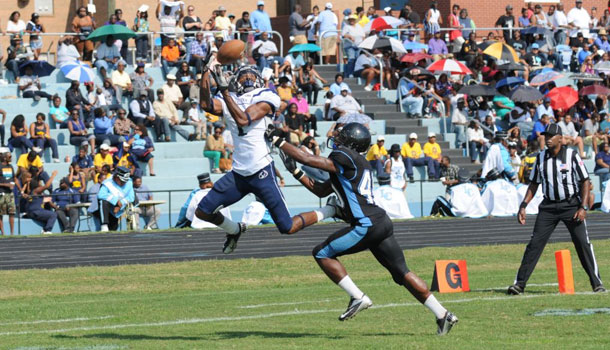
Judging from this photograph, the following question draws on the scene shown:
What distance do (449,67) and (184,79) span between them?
22.4ft

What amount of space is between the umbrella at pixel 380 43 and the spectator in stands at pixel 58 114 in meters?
8.61

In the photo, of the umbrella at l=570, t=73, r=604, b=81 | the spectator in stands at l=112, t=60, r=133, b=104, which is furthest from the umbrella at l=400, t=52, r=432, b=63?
the spectator in stands at l=112, t=60, r=133, b=104

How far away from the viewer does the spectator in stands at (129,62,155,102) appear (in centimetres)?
2770

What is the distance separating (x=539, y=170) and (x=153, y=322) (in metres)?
4.43

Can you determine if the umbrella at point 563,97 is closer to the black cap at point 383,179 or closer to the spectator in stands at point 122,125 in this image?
the black cap at point 383,179

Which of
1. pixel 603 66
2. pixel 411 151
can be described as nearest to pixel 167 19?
pixel 411 151

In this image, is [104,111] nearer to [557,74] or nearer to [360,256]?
[360,256]

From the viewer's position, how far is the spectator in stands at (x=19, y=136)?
24.9 metres

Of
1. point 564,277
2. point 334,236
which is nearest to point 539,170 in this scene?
point 564,277

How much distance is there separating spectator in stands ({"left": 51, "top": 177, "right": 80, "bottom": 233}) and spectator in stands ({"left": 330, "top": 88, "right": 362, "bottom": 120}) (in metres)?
7.82

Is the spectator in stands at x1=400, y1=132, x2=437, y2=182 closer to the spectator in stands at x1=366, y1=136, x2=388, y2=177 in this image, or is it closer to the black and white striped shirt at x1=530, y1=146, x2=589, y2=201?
the spectator in stands at x1=366, y1=136, x2=388, y2=177

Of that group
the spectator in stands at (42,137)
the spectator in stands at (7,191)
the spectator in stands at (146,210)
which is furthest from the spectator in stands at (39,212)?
the spectator in stands at (42,137)

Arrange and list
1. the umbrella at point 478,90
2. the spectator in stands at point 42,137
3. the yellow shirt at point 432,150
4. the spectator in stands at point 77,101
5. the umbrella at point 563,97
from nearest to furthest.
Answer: the spectator in stands at point 42,137, the spectator in stands at point 77,101, the yellow shirt at point 432,150, the umbrella at point 478,90, the umbrella at point 563,97

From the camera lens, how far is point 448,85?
32.2 meters
